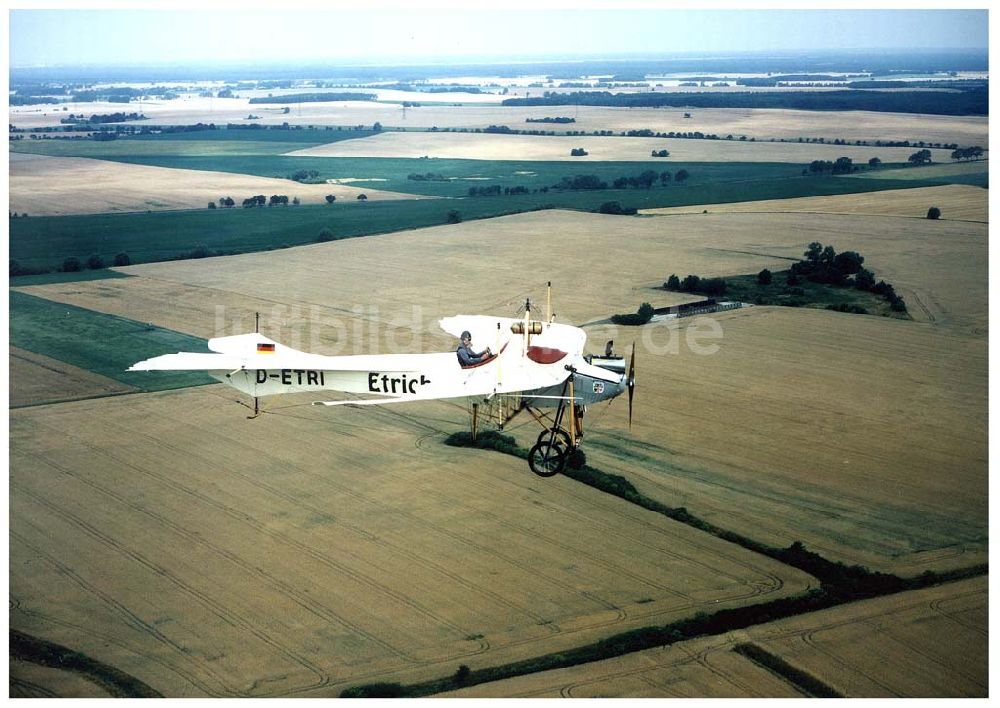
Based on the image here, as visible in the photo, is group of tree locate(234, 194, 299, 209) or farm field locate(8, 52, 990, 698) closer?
farm field locate(8, 52, 990, 698)

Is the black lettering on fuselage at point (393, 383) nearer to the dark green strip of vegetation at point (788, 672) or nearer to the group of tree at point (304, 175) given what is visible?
the dark green strip of vegetation at point (788, 672)

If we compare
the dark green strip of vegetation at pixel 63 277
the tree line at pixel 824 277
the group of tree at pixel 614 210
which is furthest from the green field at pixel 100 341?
the group of tree at pixel 614 210

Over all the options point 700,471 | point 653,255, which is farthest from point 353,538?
point 653,255

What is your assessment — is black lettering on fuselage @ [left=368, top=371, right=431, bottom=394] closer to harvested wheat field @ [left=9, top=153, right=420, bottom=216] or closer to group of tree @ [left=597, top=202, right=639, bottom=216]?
group of tree @ [left=597, top=202, right=639, bottom=216]

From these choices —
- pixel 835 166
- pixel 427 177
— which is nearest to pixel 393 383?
pixel 427 177

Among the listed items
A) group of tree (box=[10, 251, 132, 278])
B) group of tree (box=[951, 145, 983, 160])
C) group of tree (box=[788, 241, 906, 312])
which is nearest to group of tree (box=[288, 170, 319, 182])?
group of tree (box=[10, 251, 132, 278])

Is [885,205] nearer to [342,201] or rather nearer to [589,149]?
[342,201]
